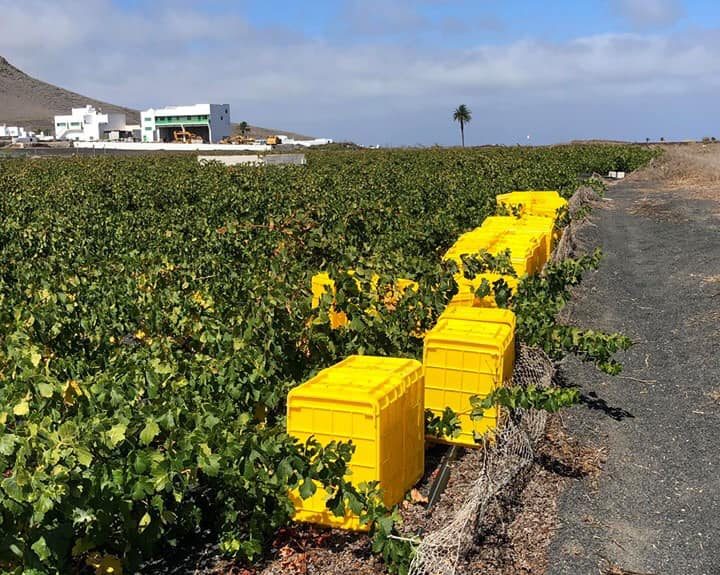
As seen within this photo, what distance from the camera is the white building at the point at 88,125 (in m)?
Answer: 139

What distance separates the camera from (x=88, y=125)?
140000 mm

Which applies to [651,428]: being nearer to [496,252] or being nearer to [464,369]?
[464,369]

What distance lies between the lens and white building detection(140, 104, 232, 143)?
134 meters

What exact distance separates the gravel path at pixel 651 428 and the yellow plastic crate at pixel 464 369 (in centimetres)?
88

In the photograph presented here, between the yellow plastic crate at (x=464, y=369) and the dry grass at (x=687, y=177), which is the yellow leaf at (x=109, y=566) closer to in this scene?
the yellow plastic crate at (x=464, y=369)

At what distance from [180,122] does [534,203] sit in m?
128

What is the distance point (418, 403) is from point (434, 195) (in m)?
12.3

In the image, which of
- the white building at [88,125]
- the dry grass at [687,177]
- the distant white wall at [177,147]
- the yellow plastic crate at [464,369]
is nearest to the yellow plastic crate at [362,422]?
the yellow plastic crate at [464,369]

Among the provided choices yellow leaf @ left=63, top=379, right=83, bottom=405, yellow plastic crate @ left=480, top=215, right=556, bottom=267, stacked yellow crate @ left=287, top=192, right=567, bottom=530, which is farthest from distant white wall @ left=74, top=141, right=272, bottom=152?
yellow leaf @ left=63, top=379, right=83, bottom=405

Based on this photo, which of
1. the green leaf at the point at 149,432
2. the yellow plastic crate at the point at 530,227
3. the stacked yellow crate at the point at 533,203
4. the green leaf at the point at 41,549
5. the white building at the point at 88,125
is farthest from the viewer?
the white building at the point at 88,125

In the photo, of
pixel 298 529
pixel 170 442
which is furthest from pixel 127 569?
pixel 298 529

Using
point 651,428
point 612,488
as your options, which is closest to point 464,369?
point 612,488

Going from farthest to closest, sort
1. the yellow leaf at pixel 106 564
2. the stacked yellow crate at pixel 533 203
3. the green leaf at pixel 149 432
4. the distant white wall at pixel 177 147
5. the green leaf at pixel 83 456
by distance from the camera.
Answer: the distant white wall at pixel 177 147 < the stacked yellow crate at pixel 533 203 < the yellow leaf at pixel 106 564 < the green leaf at pixel 149 432 < the green leaf at pixel 83 456

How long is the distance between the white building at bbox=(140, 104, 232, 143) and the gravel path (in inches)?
5036
